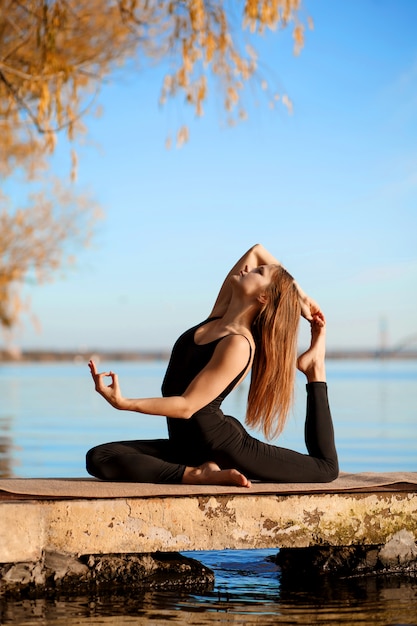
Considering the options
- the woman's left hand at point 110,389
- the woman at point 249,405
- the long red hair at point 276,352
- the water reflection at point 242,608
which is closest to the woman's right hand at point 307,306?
the woman at point 249,405

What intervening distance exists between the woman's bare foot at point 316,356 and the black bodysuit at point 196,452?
33 cm

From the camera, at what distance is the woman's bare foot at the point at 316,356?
455cm

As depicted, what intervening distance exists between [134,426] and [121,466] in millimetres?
9120

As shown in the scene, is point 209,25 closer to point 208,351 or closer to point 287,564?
point 208,351

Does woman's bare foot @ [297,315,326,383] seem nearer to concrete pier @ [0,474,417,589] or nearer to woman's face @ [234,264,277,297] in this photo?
woman's face @ [234,264,277,297]

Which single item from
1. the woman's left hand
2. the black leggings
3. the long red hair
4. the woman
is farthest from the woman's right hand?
the woman's left hand

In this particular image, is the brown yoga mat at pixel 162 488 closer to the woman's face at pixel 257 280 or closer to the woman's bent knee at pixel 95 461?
the woman's bent knee at pixel 95 461

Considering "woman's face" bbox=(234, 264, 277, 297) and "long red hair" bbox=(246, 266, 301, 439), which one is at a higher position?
"woman's face" bbox=(234, 264, 277, 297)

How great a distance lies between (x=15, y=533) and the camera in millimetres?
3889

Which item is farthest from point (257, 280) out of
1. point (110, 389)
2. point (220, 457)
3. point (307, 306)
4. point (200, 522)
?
point (200, 522)

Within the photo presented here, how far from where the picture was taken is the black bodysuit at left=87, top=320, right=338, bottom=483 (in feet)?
14.0

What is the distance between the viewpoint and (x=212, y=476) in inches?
167

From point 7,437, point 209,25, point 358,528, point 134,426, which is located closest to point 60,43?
point 209,25

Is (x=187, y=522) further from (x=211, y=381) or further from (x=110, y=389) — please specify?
(x=110, y=389)
